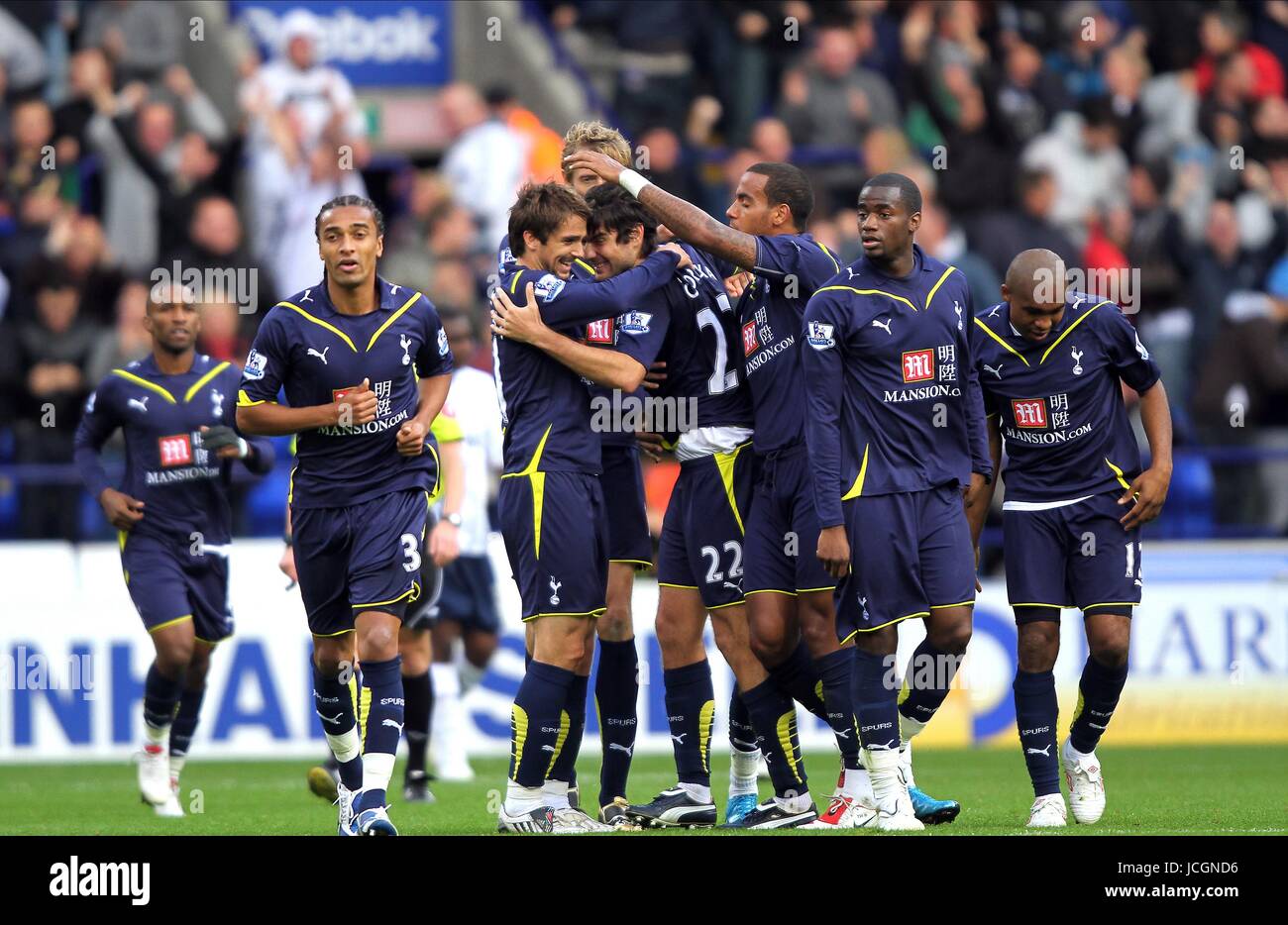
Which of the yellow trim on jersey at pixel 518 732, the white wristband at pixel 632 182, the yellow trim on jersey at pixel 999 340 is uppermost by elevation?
the white wristband at pixel 632 182

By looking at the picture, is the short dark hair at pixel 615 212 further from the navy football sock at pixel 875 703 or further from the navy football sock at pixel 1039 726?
the navy football sock at pixel 1039 726

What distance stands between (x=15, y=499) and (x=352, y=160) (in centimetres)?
→ 449

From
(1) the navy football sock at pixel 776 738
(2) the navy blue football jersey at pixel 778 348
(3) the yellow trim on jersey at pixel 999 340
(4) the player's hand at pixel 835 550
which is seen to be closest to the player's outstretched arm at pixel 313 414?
(2) the navy blue football jersey at pixel 778 348

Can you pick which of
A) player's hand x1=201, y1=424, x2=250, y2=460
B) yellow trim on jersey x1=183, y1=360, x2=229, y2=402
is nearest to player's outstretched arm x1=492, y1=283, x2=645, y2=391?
player's hand x1=201, y1=424, x2=250, y2=460

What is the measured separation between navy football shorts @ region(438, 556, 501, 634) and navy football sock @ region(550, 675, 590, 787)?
155 inches

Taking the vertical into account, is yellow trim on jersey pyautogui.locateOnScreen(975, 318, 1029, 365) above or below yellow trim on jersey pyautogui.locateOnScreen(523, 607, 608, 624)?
above

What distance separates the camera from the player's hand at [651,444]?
9320 mm

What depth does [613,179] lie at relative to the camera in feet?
29.5

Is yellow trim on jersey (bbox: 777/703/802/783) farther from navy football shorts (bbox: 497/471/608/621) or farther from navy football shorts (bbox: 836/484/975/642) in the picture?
navy football shorts (bbox: 497/471/608/621)

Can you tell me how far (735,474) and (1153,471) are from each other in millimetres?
1849

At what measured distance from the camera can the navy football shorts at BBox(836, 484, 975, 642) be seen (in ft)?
28.0

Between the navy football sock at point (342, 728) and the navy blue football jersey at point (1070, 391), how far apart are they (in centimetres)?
313

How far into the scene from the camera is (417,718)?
11.6m

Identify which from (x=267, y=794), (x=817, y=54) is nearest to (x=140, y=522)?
(x=267, y=794)
